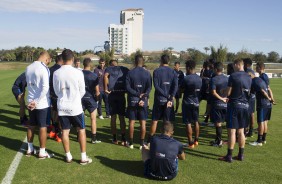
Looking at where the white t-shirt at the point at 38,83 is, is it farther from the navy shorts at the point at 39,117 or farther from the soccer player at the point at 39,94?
the navy shorts at the point at 39,117

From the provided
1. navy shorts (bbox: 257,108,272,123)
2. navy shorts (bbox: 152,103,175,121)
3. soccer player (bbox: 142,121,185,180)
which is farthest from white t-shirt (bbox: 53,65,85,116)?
navy shorts (bbox: 257,108,272,123)

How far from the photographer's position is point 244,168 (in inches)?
236

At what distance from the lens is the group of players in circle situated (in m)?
5.66

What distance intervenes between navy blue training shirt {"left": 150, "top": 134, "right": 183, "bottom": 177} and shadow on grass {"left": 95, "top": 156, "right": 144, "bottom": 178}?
450 mm

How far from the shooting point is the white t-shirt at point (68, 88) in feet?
18.6

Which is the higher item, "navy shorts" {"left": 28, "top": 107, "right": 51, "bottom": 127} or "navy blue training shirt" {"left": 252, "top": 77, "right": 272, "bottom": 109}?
"navy blue training shirt" {"left": 252, "top": 77, "right": 272, "bottom": 109}

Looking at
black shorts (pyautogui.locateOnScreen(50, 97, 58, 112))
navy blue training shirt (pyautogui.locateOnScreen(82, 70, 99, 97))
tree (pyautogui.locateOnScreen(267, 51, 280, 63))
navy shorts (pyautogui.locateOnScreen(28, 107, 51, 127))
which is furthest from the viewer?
tree (pyautogui.locateOnScreen(267, 51, 280, 63))

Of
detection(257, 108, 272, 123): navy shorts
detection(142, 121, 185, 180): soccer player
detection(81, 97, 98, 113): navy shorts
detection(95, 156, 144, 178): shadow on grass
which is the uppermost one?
detection(81, 97, 98, 113): navy shorts

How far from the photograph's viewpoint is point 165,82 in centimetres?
697

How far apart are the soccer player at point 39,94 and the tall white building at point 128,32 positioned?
18023cm

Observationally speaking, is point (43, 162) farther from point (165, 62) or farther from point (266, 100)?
point (266, 100)

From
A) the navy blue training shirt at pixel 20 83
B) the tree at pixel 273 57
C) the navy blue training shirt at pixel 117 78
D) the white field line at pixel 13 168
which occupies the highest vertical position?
the tree at pixel 273 57

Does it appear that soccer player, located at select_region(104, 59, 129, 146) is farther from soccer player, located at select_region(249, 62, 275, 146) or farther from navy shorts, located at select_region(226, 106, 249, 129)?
soccer player, located at select_region(249, 62, 275, 146)

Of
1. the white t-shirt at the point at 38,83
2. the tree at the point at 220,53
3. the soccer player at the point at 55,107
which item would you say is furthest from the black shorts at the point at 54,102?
the tree at the point at 220,53
